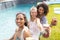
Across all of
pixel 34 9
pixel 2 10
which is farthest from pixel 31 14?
pixel 2 10

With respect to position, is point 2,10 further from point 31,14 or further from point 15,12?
point 31,14

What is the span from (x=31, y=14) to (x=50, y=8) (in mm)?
136

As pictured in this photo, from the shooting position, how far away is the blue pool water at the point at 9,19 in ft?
3.55

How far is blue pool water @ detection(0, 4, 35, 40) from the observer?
1.08m

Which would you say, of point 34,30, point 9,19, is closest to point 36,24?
point 34,30

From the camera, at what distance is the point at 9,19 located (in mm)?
1116

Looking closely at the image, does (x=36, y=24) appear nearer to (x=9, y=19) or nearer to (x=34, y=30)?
(x=34, y=30)

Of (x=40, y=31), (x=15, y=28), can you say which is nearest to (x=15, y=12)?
(x=15, y=28)

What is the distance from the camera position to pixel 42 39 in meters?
1.07

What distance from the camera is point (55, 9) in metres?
1.08

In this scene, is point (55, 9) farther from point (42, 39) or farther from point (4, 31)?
point (4, 31)

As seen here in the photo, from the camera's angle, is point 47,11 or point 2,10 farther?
point 2,10

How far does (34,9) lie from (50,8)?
0.36 ft

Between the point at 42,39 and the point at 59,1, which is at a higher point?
the point at 59,1
